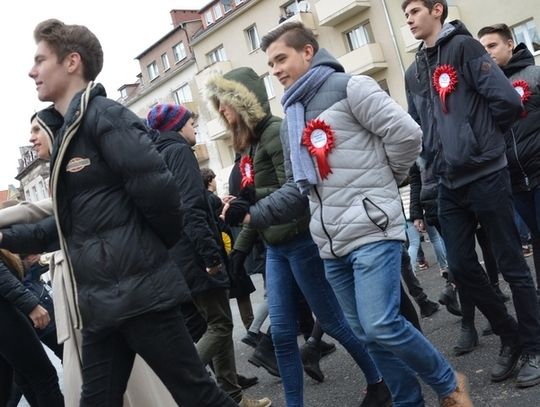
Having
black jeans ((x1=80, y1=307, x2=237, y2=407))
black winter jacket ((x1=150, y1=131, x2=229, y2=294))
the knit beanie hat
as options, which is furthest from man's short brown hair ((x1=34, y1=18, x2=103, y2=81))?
the knit beanie hat

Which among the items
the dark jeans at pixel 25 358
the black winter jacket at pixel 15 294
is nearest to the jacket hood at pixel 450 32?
the black winter jacket at pixel 15 294

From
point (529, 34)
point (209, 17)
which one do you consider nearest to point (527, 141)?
point (529, 34)

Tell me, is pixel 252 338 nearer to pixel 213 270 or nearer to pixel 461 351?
pixel 213 270

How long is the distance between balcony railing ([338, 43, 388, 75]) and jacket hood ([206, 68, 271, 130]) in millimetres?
24095

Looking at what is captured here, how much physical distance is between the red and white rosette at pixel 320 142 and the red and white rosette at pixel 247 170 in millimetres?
879

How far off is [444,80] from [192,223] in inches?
74.3

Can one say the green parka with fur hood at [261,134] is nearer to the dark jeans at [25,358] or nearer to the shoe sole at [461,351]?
the shoe sole at [461,351]

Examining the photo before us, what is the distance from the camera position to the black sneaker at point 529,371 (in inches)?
146

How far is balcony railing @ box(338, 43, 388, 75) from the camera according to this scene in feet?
91.4

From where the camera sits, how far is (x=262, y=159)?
4.15 m

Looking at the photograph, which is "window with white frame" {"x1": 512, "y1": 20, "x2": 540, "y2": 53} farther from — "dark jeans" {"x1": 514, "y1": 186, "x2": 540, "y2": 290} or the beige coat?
the beige coat

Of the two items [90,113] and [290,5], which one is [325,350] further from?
[290,5]

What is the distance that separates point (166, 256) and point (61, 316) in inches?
25.7

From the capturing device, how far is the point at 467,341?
15.7 feet
